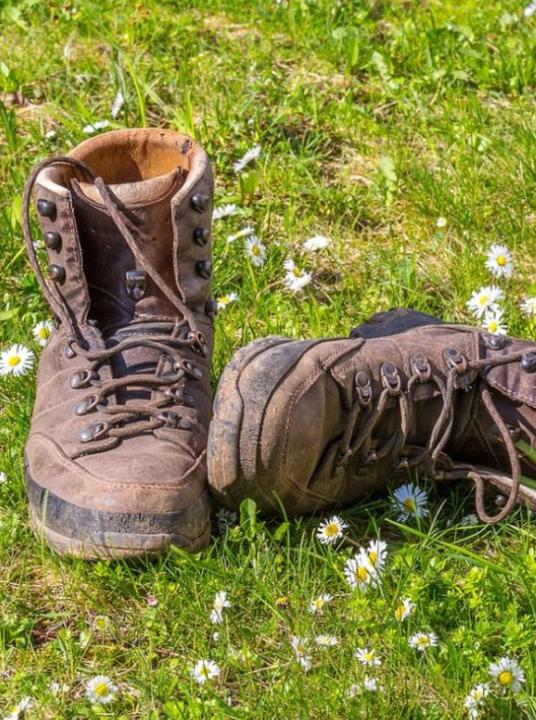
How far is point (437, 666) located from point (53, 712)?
0.71m

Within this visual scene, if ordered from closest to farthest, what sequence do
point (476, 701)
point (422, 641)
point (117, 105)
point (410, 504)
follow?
point (476, 701) < point (422, 641) < point (410, 504) < point (117, 105)

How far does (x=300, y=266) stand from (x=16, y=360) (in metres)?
0.95

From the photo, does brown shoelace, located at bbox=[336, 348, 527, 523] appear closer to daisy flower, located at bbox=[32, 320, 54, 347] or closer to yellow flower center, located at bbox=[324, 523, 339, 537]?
yellow flower center, located at bbox=[324, 523, 339, 537]

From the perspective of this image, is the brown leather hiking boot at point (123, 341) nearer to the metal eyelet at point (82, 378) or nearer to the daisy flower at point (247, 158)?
the metal eyelet at point (82, 378)

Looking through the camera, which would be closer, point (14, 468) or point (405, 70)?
point (14, 468)

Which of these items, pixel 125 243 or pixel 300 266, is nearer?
pixel 125 243

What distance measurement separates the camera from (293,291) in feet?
11.6

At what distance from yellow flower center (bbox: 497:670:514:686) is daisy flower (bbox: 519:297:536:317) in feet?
4.40

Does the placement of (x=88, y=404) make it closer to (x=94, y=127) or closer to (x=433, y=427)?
(x=433, y=427)

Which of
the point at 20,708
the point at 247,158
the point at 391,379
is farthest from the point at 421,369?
the point at 247,158

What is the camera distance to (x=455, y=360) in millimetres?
2658

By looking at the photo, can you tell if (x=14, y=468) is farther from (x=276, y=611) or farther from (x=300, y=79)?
(x=300, y=79)

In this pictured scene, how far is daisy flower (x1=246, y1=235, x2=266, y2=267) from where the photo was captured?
3.58 metres

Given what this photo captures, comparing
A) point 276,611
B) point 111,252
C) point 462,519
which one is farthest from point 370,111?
point 276,611
